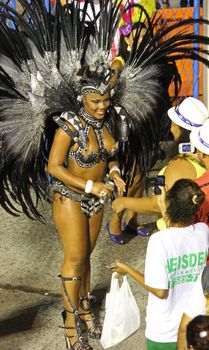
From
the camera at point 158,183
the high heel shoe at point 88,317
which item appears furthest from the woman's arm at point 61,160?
the high heel shoe at point 88,317

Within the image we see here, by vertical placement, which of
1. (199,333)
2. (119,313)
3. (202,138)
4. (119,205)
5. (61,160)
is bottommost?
(119,313)

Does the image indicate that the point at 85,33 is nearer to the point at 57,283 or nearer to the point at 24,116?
the point at 24,116

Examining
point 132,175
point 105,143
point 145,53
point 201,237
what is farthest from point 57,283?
point 201,237

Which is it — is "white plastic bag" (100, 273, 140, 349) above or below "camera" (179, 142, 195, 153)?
below

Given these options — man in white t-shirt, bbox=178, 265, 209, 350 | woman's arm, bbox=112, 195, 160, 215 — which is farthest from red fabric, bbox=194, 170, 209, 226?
man in white t-shirt, bbox=178, 265, 209, 350

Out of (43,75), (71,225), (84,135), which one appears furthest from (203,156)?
(43,75)

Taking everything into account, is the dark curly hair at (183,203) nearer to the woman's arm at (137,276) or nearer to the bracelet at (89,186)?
the woman's arm at (137,276)

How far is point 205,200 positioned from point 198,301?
785 millimetres

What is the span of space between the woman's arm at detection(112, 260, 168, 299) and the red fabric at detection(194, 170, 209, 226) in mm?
531

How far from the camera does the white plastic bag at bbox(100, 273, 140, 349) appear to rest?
3.96m

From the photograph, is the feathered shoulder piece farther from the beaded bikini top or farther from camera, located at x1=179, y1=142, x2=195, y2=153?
camera, located at x1=179, y1=142, x2=195, y2=153

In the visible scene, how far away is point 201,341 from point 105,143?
1913 millimetres

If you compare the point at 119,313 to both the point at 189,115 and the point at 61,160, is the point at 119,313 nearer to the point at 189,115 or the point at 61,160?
the point at 61,160

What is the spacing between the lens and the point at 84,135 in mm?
4125
